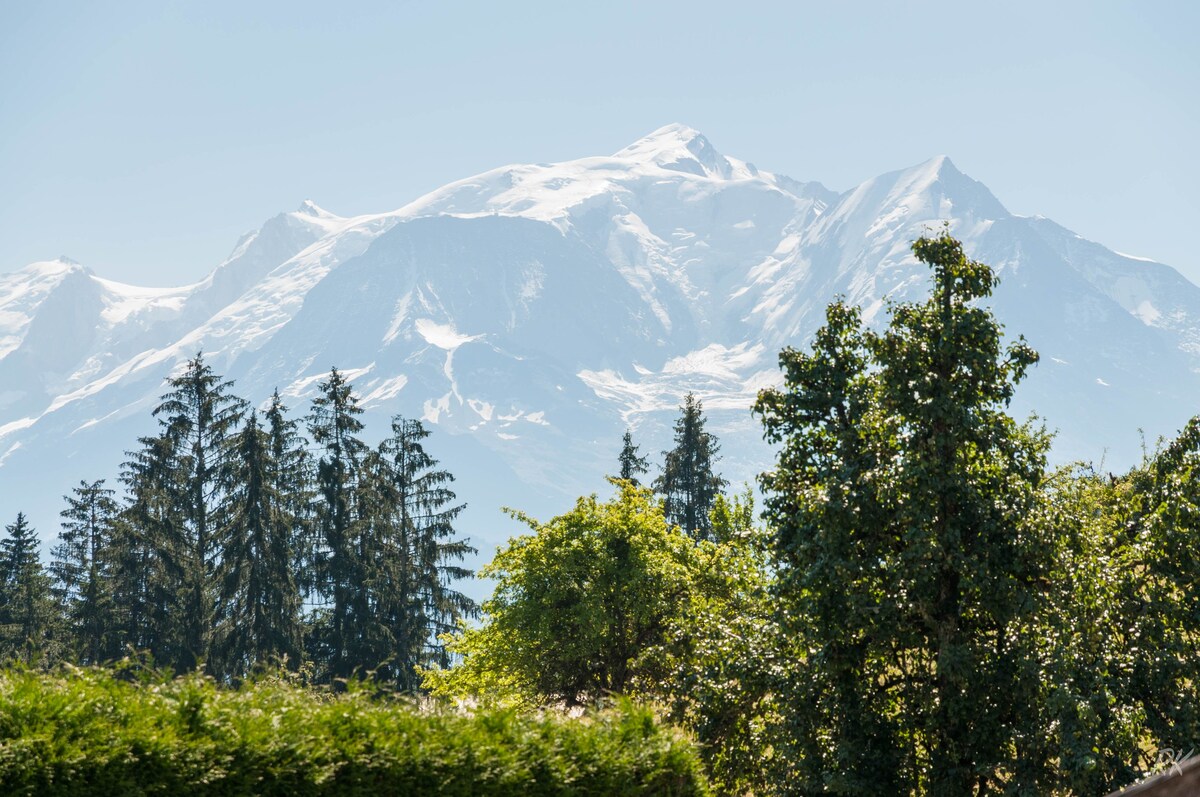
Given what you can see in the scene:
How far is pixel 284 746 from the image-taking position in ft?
36.8

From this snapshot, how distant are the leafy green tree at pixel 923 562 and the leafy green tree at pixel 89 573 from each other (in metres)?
36.9

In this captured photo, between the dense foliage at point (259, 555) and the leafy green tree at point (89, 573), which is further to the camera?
the leafy green tree at point (89, 573)

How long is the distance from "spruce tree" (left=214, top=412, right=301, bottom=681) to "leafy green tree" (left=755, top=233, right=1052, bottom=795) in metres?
36.1

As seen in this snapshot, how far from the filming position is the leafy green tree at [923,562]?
1705cm

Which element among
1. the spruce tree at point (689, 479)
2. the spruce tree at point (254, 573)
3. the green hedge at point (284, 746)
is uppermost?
the spruce tree at point (689, 479)

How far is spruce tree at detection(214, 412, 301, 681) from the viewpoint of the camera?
50.2 m

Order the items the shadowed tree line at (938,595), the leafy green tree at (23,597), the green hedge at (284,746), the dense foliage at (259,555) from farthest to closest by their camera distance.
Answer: the leafy green tree at (23,597) → the dense foliage at (259,555) → the shadowed tree line at (938,595) → the green hedge at (284,746)

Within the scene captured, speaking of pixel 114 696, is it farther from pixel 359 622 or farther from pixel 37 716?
pixel 359 622

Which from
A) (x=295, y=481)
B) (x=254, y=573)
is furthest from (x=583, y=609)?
(x=295, y=481)

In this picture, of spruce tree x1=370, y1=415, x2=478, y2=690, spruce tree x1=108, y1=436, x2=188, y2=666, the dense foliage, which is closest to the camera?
the dense foliage

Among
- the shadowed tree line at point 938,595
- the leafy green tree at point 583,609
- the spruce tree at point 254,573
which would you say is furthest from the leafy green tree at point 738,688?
the spruce tree at point 254,573

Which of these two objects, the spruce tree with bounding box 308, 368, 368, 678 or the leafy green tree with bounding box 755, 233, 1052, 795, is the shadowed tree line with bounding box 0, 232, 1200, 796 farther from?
the spruce tree with bounding box 308, 368, 368, 678

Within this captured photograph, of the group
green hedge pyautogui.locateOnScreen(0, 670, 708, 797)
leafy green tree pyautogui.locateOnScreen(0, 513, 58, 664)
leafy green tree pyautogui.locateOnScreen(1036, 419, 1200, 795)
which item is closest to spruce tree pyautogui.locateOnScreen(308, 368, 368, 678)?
leafy green tree pyautogui.locateOnScreen(0, 513, 58, 664)

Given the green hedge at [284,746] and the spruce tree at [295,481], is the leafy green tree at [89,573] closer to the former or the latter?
the spruce tree at [295,481]
